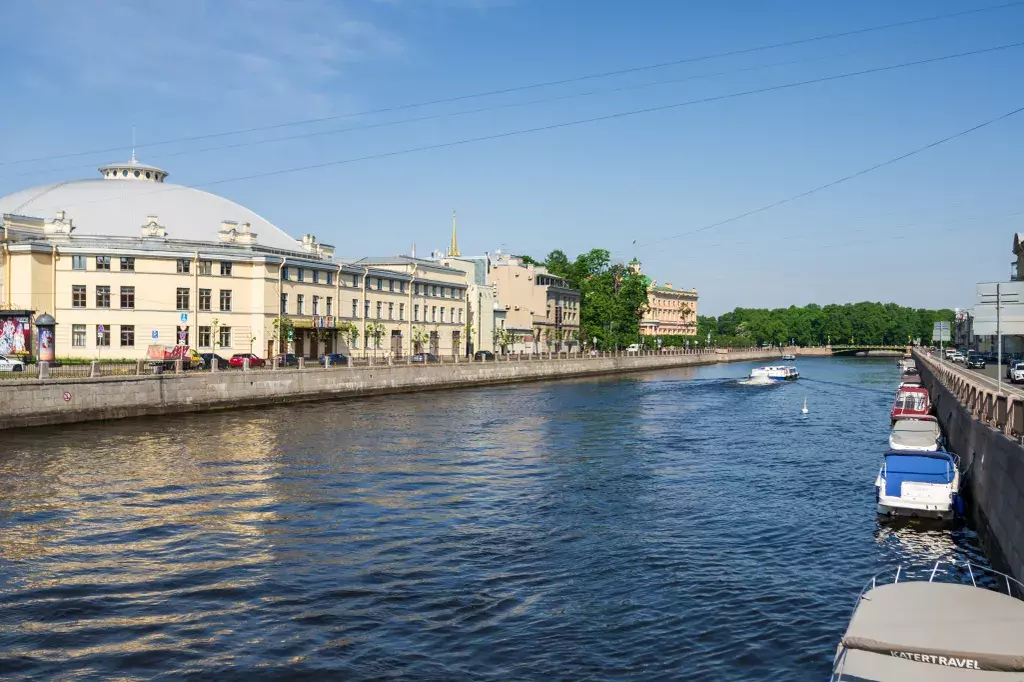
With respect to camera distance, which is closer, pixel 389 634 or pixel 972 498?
pixel 389 634

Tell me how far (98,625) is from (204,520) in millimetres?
8307

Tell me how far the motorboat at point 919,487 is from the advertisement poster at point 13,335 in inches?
2093

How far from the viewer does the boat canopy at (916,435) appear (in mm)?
32562

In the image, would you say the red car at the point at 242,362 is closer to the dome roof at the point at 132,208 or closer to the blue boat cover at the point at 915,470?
the dome roof at the point at 132,208

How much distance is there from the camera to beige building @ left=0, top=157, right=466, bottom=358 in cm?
7306

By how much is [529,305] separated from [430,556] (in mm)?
119824

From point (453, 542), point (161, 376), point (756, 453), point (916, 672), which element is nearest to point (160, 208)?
point (161, 376)

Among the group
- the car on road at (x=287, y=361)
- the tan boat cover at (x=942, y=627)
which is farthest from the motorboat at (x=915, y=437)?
the car on road at (x=287, y=361)

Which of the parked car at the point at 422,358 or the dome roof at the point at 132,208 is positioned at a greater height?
the dome roof at the point at 132,208

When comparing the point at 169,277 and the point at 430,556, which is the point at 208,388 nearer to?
the point at 169,277

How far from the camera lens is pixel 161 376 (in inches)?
2000

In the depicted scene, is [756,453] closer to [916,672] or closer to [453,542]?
[453,542]

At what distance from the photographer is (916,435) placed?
33.1m

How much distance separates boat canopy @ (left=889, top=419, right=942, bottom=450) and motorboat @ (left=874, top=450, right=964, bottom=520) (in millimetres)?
6713
